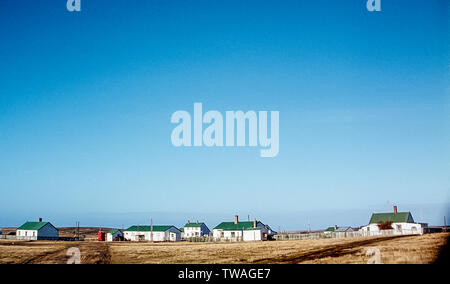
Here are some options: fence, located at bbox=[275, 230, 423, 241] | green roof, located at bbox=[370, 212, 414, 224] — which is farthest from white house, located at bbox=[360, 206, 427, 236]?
fence, located at bbox=[275, 230, 423, 241]

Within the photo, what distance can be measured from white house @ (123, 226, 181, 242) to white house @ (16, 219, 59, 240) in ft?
61.5

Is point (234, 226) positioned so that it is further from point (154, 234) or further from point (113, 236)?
point (113, 236)

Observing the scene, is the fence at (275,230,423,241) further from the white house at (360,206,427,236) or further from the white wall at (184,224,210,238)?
the white wall at (184,224,210,238)

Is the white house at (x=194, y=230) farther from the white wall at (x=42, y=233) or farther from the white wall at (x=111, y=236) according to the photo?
the white wall at (x=42, y=233)

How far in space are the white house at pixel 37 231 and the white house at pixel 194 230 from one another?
34.9 metres

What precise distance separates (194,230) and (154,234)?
1437 centimetres

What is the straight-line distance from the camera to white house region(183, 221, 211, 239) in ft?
396

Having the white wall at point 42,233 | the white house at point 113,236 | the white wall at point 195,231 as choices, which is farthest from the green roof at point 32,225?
the white wall at point 195,231

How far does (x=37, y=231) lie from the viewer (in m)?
108

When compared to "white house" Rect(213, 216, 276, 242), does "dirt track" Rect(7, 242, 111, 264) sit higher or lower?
higher

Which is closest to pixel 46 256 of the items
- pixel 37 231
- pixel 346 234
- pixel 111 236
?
pixel 346 234
